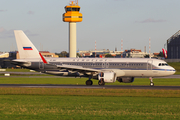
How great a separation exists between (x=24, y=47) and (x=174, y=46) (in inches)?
5113

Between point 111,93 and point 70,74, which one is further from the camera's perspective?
point 70,74

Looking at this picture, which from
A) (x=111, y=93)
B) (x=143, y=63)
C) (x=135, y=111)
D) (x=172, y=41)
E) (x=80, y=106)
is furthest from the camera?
(x=172, y=41)

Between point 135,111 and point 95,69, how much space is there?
25.5 m

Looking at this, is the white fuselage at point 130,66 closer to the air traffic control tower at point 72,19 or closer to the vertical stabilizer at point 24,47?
the vertical stabilizer at point 24,47

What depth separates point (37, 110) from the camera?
69.5 feet

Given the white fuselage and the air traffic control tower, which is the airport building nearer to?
the air traffic control tower

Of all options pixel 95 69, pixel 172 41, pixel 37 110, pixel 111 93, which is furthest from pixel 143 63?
pixel 172 41

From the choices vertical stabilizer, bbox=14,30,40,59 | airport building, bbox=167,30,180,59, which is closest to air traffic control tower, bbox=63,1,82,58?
Result: airport building, bbox=167,30,180,59

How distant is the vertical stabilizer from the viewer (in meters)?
49.7

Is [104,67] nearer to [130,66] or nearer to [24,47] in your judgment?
[130,66]

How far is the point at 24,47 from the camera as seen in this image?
5034 cm

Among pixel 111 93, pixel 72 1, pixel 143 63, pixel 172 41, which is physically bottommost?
pixel 111 93

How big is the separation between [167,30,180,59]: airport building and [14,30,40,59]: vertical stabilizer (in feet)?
421

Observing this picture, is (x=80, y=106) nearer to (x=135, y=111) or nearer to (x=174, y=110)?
(x=135, y=111)
